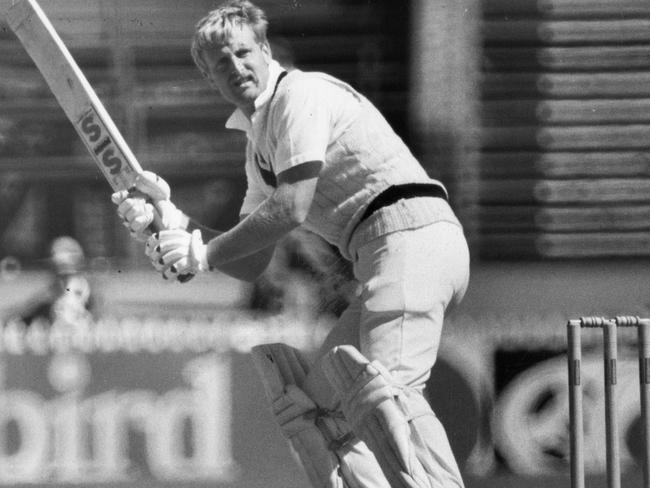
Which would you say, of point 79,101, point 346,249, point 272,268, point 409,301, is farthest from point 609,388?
point 272,268

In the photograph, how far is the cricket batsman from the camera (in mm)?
3840

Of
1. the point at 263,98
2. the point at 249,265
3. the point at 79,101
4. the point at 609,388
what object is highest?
the point at 79,101

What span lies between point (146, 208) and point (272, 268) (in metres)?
1.74

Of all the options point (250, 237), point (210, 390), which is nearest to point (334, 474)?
point (250, 237)

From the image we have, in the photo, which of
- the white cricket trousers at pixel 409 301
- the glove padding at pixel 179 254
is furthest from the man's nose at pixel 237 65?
the white cricket trousers at pixel 409 301

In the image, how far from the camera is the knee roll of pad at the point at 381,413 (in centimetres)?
375

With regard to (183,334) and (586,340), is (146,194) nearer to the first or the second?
(183,334)

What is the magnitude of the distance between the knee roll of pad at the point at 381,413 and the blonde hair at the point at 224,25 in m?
0.89

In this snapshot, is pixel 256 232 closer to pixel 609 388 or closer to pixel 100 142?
pixel 100 142

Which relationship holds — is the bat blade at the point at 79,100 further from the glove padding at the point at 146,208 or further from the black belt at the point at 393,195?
the black belt at the point at 393,195

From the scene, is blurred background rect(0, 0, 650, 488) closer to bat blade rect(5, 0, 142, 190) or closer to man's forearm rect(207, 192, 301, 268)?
bat blade rect(5, 0, 142, 190)

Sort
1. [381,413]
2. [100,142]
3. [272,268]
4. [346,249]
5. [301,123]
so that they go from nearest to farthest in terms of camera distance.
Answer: [381,413] < [301,123] < [346,249] < [100,142] < [272,268]

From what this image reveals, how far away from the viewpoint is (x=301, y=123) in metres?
3.91

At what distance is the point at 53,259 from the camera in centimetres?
596
